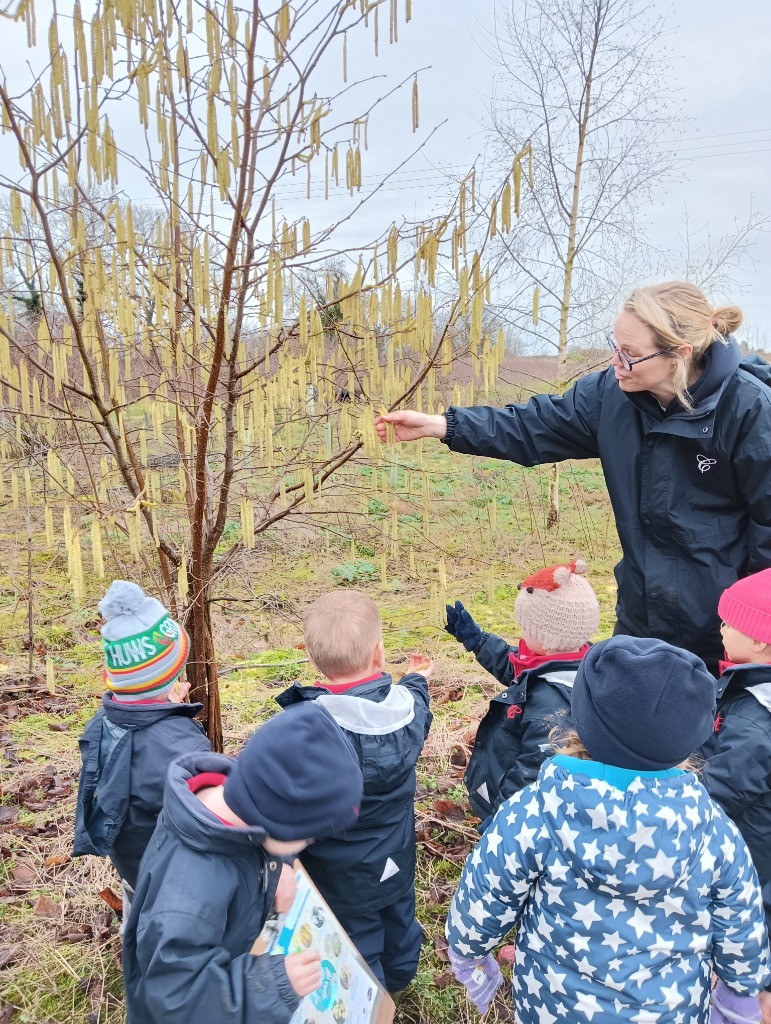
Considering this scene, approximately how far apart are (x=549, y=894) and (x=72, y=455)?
239 cm

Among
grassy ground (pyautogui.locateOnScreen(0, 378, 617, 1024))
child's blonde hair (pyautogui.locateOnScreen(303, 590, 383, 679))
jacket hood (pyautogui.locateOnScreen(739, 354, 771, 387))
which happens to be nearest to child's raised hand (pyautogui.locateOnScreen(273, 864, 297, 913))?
child's blonde hair (pyautogui.locateOnScreen(303, 590, 383, 679))

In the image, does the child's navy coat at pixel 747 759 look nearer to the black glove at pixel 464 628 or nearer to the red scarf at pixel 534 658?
the red scarf at pixel 534 658

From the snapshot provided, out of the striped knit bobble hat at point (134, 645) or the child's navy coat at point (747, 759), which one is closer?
the child's navy coat at point (747, 759)

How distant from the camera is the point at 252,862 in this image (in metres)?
1.27

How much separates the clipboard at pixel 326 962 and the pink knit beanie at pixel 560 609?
87 cm

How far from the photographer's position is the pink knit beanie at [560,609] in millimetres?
1873

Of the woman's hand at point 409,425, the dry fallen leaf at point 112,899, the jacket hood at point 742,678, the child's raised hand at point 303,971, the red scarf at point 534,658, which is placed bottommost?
the dry fallen leaf at point 112,899

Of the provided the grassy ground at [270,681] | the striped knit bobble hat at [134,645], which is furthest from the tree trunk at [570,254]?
the striped knit bobble hat at [134,645]

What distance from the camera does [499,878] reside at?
1317mm

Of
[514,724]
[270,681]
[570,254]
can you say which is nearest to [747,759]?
[514,724]

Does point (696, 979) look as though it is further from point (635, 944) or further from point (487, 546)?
point (487, 546)

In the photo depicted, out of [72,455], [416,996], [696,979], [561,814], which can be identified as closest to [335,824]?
[561,814]

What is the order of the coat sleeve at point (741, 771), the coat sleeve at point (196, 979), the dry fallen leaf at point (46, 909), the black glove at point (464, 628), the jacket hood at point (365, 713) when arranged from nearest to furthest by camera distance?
the coat sleeve at point (196, 979) < the coat sleeve at point (741, 771) < the jacket hood at point (365, 713) < the black glove at point (464, 628) < the dry fallen leaf at point (46, 909)

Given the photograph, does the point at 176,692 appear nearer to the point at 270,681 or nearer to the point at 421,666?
the point at 421,666
